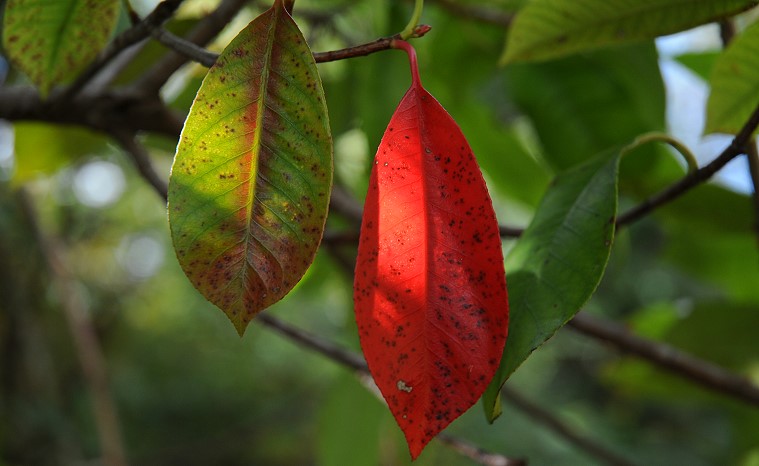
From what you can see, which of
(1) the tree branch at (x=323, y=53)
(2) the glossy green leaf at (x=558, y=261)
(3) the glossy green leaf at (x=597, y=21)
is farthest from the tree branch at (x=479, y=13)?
(1) the tree branch at (x=323, y=53)

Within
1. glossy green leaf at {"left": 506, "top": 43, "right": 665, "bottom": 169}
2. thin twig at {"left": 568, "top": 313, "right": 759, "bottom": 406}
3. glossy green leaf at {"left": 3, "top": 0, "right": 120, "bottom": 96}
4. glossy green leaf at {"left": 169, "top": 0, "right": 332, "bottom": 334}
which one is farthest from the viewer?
glossy green leaf at {"left": 506, "top": 43, "right": 665, "bottom": 169}

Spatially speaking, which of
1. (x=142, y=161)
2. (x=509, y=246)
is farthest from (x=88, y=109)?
(x=509, y=246)

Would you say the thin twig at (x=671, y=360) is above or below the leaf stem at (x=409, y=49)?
below

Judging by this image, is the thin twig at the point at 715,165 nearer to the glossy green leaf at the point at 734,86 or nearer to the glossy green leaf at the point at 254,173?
the glossy green leaf at the point at 734,86

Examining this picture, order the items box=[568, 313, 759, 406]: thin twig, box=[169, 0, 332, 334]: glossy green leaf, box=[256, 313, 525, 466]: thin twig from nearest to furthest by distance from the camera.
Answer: box=[169, 0, 332, 334]: glossy green leaf < box=[256, 313, 525, 466]: thin twig < box=[568, 313, 759, 406]: thin twig

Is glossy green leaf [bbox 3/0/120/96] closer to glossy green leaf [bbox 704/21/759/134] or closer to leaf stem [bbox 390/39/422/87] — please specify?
leaf stem [bbox 390/39/422/87]

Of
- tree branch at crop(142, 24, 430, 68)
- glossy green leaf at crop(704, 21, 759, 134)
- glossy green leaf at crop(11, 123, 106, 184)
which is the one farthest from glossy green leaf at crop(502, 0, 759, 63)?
glossy green leaf at crop(11, 123, 106, 184)

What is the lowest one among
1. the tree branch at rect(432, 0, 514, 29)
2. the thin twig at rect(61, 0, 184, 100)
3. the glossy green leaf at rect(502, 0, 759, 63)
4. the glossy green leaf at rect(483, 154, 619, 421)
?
the glossy green leaf at rect(483, 154, 619, 421)
